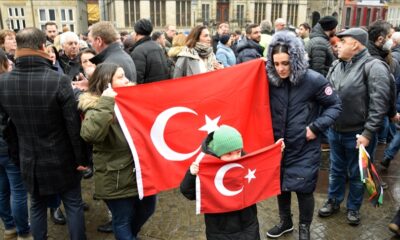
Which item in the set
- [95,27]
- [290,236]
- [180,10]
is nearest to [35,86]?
[95,27]

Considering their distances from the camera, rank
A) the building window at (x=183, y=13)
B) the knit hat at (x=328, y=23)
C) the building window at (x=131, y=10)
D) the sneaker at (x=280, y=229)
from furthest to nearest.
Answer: the building window at (x=183, y=13) < the building window at (x=131, y=10) < the knit hat at (x=328, y=23) < the sneaker at (x=280, y=229)

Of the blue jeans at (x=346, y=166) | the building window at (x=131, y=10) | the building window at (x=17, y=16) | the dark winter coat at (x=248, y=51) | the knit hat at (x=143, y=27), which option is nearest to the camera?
the blue jeans at (x=346, y=166)

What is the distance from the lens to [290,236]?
13.0 feet

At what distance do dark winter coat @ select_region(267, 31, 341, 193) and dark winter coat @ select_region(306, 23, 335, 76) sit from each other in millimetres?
2940

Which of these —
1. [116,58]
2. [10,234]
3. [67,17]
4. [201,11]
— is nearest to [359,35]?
[116,58]

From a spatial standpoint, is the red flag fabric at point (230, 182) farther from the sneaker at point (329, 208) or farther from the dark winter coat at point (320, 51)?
the dark winter coat at point (320, 51)

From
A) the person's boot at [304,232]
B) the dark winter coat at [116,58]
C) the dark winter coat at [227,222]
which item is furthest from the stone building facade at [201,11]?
the dark winter coat at [227,222]

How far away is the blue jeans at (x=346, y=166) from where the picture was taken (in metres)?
4.02

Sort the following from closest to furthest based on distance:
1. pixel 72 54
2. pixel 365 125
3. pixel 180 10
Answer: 1. pixel 365 125
2. pixel 72 54
3. pixel 180 10

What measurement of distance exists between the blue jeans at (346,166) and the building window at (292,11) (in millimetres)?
58678

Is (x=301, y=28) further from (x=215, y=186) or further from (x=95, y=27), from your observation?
(x=215, y=186)

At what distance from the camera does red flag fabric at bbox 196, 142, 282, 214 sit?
2.75 m

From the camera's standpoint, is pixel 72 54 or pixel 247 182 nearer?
pixel 247 182

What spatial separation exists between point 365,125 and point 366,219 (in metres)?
1.34
